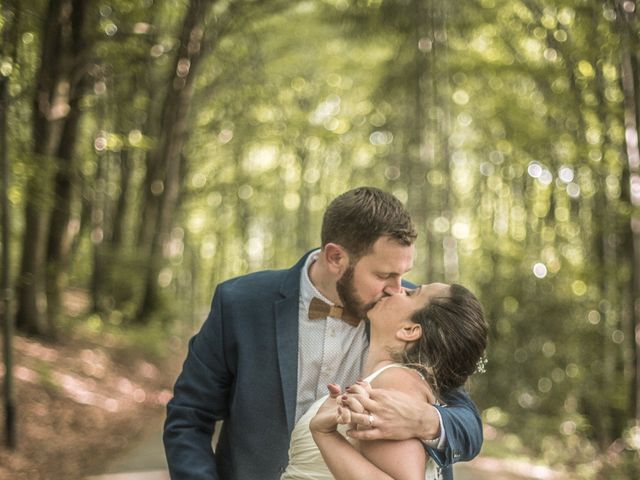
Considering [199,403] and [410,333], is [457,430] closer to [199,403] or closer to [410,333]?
[410,333]

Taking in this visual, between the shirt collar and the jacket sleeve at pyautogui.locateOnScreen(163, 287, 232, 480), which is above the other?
the shirt collar

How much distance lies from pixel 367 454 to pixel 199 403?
73 cm

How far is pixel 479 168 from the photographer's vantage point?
31.0 metres

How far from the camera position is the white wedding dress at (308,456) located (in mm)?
2719

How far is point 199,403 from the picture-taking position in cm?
298

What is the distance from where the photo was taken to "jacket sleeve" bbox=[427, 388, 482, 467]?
261cm

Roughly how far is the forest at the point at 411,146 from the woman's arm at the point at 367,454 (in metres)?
6.15

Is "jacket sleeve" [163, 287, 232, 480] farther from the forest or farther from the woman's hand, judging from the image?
the forest

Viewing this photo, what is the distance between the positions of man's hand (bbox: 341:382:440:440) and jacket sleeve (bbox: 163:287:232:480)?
2.17 ft

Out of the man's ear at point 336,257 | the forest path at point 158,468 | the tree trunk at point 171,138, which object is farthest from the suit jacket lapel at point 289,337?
the tree trunk at point 171,138

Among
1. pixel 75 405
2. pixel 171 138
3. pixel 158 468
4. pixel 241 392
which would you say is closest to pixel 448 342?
pixel 241 392

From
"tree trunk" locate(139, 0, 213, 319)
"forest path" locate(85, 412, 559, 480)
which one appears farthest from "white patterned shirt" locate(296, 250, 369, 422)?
"tree trunk" locate(139, 0, 213, 319)

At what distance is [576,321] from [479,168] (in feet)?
59.8

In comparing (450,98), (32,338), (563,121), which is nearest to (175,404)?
(32,338)
